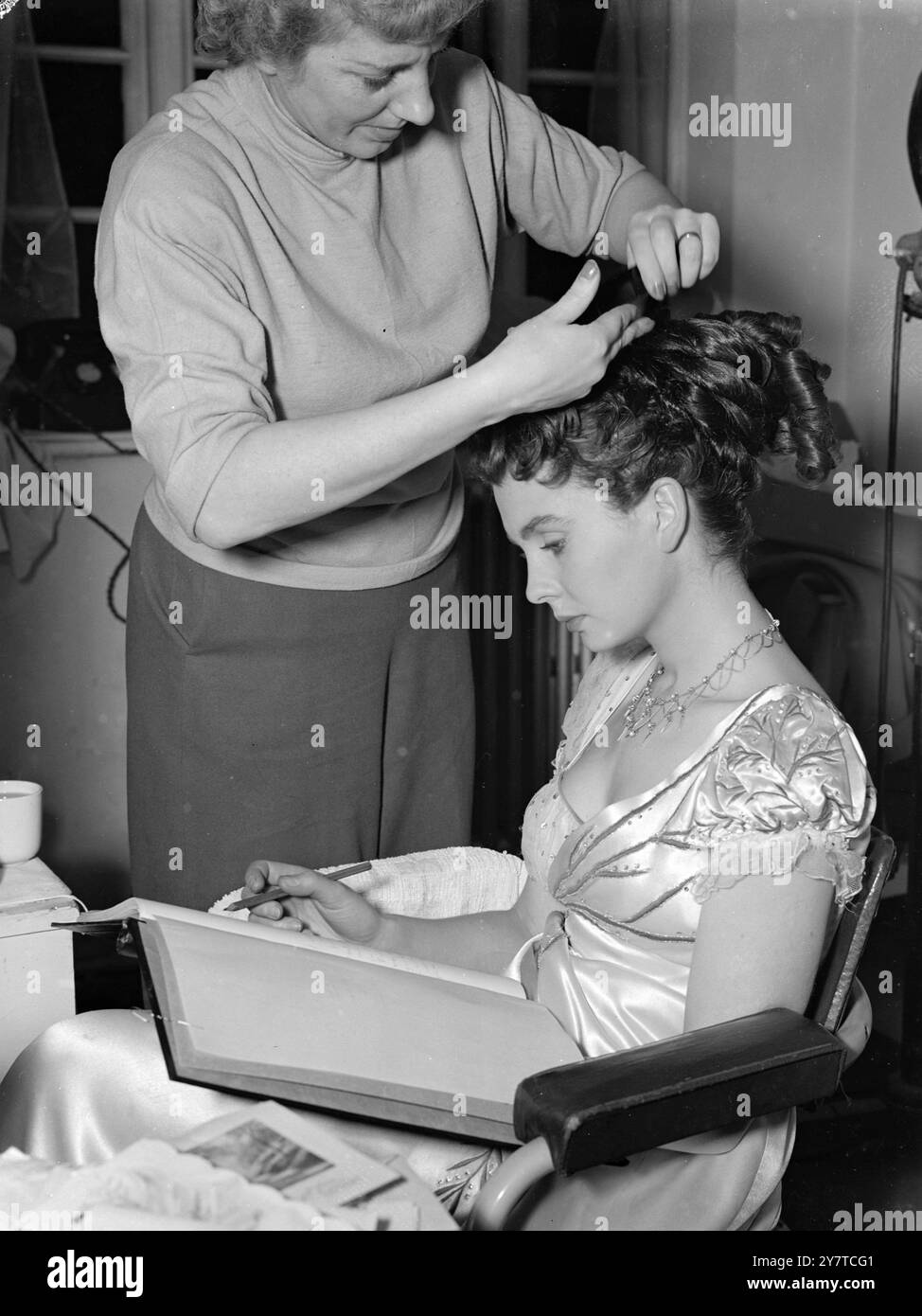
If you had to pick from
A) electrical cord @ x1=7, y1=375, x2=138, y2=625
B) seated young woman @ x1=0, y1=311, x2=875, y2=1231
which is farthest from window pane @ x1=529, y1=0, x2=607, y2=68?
seated young woman @ x1=0, y1=311, x2=875, y2=1231

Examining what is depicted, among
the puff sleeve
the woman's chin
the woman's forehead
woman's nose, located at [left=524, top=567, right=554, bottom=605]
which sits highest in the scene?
the woman's forehead

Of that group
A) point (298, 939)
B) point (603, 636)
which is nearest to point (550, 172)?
point (603, 636)

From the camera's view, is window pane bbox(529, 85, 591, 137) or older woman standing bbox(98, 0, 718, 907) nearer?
older woman standing bbox(98, 0, 718, 907)

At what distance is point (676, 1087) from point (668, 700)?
0.48 meters

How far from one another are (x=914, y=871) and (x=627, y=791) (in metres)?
1.23

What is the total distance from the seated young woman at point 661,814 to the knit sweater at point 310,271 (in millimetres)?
284

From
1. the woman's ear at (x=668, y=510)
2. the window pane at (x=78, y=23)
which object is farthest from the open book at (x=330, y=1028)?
the window pane at (x=78, y=23)

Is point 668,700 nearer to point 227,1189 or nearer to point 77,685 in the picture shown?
point 227,1189

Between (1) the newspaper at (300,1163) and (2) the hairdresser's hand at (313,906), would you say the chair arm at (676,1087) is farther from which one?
(2) the hairdresser's hand at (313,906)

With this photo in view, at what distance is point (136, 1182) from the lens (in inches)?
38.4

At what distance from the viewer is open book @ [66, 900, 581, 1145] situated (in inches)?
47.1

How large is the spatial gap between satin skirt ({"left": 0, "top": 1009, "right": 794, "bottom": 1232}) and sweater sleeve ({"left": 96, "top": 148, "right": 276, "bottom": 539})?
0.54 metres

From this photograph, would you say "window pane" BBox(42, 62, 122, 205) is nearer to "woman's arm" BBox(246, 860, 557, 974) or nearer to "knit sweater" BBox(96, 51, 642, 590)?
"knit sweater" BBox(96, 51, 642, 590)

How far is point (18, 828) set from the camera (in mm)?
1785
